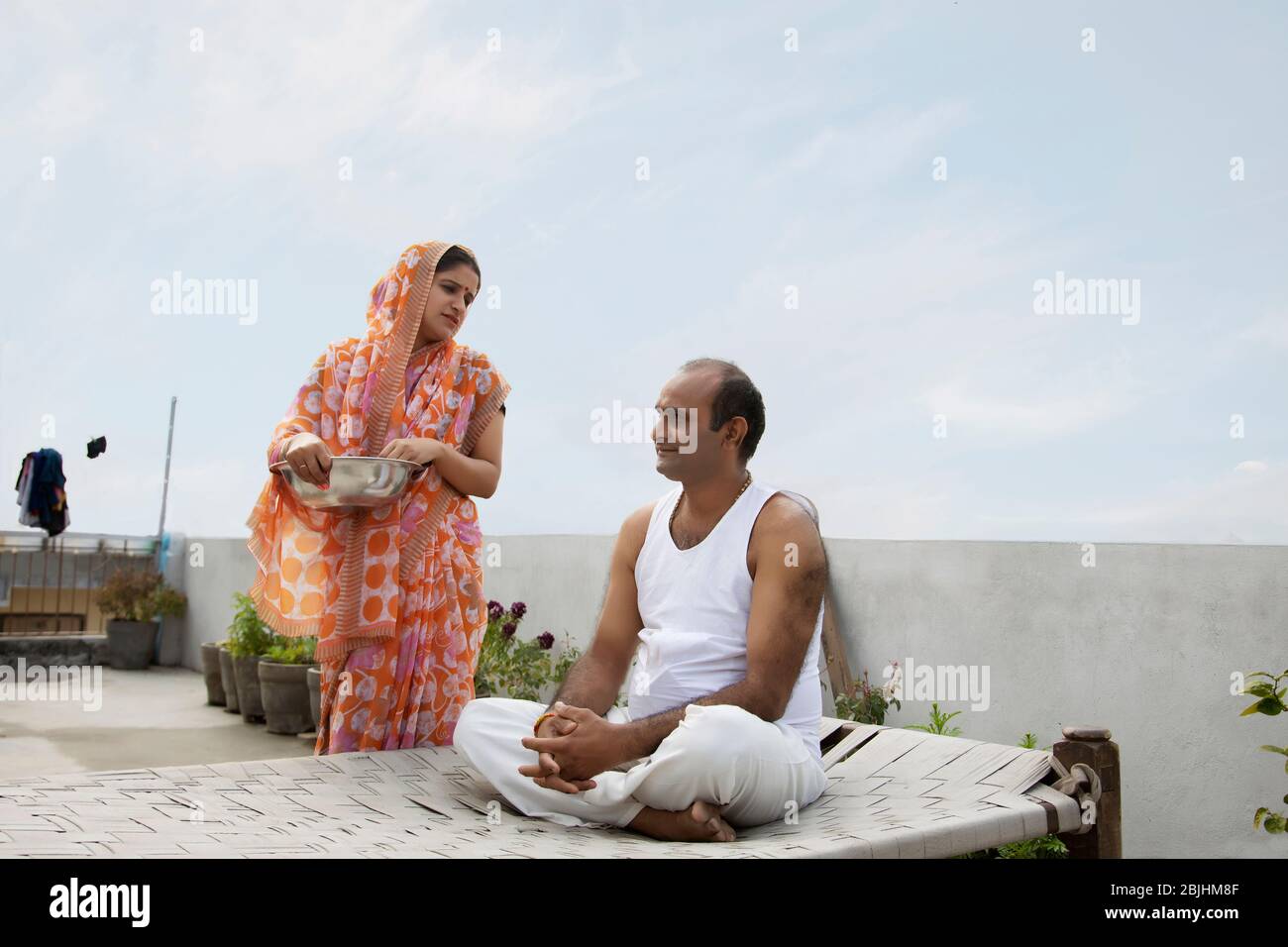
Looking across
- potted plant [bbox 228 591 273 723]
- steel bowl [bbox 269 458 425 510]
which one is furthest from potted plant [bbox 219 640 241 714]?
steel bowl [bbox 269 458 425 510]

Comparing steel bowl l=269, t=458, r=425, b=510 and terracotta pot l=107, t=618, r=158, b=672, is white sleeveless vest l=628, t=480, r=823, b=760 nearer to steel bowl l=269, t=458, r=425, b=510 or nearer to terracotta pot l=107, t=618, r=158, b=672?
steel bowl l=269, t=458, r=425, b=510

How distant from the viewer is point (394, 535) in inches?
A: 123

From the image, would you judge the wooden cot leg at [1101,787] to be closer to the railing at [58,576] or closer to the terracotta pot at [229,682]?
the terracotta pot at [229,682]

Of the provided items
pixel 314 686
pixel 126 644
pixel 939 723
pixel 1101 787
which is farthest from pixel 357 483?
pixel 126 644

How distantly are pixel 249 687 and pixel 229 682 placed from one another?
598 millimetres

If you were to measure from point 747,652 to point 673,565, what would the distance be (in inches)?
13.7

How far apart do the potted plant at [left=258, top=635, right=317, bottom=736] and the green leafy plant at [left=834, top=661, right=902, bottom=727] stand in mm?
4065

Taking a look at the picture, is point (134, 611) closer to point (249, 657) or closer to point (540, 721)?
point (249, 657)

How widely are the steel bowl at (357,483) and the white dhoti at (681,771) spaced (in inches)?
25.6

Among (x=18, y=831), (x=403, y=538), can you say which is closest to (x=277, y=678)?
(x=403, y=538)

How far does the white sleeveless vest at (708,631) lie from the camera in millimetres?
2701
